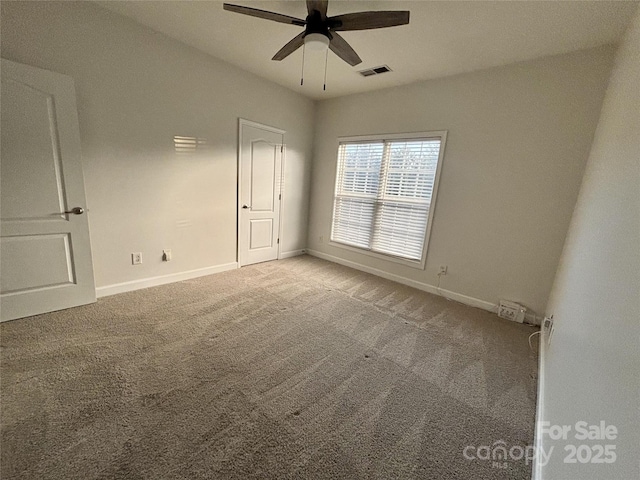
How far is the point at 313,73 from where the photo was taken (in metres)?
3.33

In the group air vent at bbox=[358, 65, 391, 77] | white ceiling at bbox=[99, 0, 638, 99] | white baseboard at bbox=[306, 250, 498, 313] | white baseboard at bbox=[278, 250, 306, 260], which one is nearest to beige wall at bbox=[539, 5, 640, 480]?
white ceiling at bbox=[99, 0, 638, 99]

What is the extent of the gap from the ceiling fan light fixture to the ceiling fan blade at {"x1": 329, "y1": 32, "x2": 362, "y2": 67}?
0.08 meters

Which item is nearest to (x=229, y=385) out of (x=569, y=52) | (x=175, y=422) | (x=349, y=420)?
(x=175, y=422)

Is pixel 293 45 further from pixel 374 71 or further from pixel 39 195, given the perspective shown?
pixel 39 195

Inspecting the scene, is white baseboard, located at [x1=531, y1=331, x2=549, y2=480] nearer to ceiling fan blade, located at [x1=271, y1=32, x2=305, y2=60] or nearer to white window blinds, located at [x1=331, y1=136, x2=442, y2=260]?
white window blinds, located at [x1=331, y1=136, x2=442, y2=260]

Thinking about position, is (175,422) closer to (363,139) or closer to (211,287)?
(211,287)

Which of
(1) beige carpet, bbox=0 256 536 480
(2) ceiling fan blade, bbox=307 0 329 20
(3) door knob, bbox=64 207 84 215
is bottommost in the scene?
(1) beige carpet, bbox=0 256 536 480

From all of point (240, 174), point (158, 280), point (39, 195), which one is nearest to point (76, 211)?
Answer: point (39, 195)

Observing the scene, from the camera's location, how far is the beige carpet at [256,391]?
125 cm

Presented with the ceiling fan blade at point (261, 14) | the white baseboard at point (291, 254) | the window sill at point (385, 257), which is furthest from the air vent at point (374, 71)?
the white baseboard at point (291, 254)

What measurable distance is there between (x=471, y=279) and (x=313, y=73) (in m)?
3.32

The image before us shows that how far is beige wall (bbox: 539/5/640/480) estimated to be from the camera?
63 centimetres

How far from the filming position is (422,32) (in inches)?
90.3

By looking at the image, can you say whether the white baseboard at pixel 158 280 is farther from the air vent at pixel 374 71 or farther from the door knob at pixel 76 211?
the air vent at pixel 374 71
